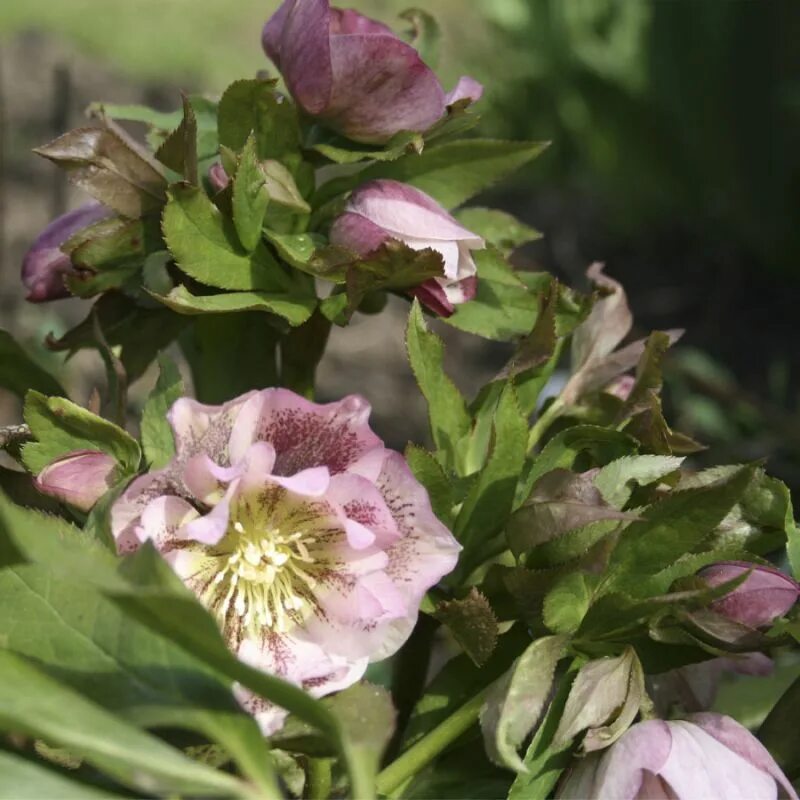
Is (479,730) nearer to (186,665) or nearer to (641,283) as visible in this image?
(186,665)

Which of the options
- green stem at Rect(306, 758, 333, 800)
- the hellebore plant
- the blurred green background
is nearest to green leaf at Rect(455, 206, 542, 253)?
the hellebore plant

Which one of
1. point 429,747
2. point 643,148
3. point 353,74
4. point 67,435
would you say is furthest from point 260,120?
point 643,148

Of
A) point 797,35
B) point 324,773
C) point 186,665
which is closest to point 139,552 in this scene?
point 186,665

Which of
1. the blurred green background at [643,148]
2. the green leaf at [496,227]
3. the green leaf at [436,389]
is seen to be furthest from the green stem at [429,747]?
the blurred green background at [643,148]

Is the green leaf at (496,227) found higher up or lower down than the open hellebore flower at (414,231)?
lower down

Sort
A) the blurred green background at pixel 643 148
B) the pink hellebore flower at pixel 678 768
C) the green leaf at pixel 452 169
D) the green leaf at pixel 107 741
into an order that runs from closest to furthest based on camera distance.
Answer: the green leaf at pixel 107 741
the pink hellebore flower at pixel 678 768
the green leaf at pixel 452 169
the blurred green background at pixel 643 148

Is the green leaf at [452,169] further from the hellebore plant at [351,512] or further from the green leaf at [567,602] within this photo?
the green leaf at [567,602]
